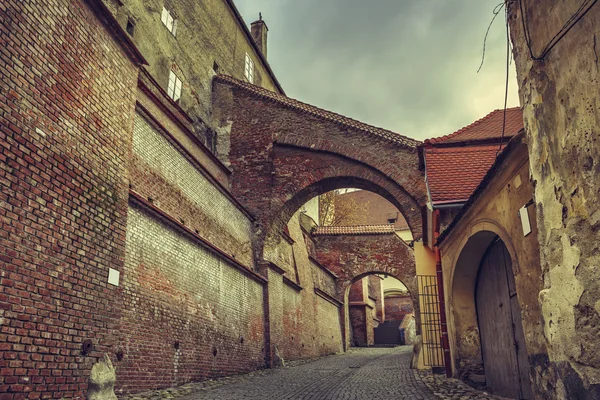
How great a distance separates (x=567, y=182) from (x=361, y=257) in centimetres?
2367

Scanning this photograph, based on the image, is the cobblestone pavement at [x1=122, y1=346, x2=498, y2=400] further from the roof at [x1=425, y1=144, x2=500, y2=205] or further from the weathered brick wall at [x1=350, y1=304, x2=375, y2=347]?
the weathered brick wall at [x1=350, y1=304, x2=375, y2=347]

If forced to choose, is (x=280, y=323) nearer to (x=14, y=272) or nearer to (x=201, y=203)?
(x=201, y=203)

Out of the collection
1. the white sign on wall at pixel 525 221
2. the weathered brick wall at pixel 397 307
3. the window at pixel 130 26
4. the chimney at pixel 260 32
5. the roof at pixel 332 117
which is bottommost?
the white sign on wall at pixel 525 221

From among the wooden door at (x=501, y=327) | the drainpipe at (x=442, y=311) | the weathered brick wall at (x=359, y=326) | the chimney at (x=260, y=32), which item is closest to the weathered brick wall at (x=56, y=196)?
the wooden door at (x=501, y=327)

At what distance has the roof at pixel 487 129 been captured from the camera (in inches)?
478

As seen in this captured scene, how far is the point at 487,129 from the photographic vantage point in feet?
42.3

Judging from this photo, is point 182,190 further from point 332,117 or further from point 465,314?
point 332,117

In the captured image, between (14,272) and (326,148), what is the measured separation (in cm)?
1232

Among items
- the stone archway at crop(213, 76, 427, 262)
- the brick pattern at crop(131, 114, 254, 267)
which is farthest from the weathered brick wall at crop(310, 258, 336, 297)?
the brick pattern at crop(131, 114, 254, 267)

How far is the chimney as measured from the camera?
27656 mm

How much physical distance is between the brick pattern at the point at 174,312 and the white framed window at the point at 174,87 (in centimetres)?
634

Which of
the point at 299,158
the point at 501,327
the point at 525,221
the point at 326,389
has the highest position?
the point at 299,158

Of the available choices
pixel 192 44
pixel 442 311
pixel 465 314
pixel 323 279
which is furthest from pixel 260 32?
pixel 465 314

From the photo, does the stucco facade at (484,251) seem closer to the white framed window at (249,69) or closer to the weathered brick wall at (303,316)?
the weathered brick wall at (303,316)
